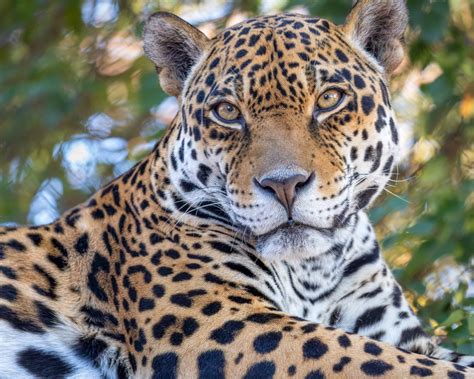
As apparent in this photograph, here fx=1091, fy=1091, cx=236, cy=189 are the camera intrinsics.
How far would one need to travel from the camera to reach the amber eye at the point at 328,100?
17.3ft

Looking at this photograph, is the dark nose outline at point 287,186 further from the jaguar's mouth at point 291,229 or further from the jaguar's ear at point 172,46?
the jaguar's ear at point 172,46

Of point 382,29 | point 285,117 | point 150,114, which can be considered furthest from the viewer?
point 150,114

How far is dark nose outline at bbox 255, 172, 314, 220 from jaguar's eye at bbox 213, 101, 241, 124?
0.57m

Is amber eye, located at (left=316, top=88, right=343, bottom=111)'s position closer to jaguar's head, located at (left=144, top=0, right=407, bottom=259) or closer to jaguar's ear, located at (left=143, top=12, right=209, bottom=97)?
jaguar's head, located at (left=144, top=0, right=407, bottom=259)

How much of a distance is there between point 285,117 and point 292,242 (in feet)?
1.97

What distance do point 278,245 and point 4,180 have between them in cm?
555

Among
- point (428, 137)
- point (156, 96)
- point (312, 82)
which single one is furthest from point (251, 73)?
point (428, 137)

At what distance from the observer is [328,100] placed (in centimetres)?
528

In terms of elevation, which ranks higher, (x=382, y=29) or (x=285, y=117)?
(x=382, y=29)

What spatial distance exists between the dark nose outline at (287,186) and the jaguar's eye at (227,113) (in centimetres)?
57

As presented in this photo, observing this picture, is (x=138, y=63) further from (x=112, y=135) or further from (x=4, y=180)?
(x=4, y=180)

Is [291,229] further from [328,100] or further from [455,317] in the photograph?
[455,317]

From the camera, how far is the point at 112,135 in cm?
1032

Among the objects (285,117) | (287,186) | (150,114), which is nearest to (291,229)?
(287,186)
